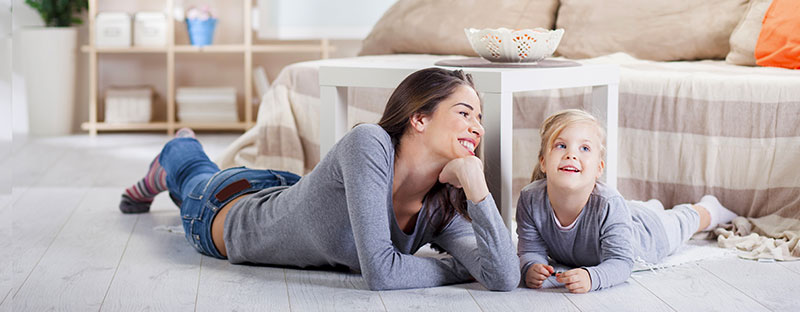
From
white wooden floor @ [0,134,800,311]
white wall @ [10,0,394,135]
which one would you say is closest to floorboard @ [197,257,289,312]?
white wooden floor @ [0,134,800,311]

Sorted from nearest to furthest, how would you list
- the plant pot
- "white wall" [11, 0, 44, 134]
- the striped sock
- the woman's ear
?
the woman's ear, the striped sock, "white wall" [11, 0, 44, 134], the plant pot

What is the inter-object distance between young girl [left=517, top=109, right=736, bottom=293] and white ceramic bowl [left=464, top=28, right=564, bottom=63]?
0.61ft

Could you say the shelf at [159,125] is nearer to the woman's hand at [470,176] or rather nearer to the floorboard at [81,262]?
the floorboard at [81,262]

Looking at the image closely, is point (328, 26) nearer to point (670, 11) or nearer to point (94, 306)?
point (670, 11)

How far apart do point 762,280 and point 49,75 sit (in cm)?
329

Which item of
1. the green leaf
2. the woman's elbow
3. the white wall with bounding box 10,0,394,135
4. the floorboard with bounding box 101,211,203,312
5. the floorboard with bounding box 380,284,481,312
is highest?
the green leaf

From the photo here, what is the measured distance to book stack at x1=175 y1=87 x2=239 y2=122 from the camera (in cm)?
405

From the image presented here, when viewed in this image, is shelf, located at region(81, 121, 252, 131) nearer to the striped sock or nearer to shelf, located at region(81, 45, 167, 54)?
shelf, located at region(81, 45, 167, 54)

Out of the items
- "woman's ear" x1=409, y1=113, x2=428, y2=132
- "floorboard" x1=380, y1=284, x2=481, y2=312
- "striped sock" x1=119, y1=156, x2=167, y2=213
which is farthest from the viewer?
"striped sock" x1=119, y1=156, x2=167, y2=213

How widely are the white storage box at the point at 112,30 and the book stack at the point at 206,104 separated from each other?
1.11 ft

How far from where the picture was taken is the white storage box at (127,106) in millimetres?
4059

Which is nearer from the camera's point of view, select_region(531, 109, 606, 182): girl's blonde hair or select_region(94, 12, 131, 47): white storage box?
select_region(531, 109, 606, 182): girl's blonde hair

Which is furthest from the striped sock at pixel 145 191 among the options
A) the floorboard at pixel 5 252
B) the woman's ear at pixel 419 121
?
the woman's ear at pixel 419 121

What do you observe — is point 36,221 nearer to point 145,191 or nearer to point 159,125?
point 145,191
